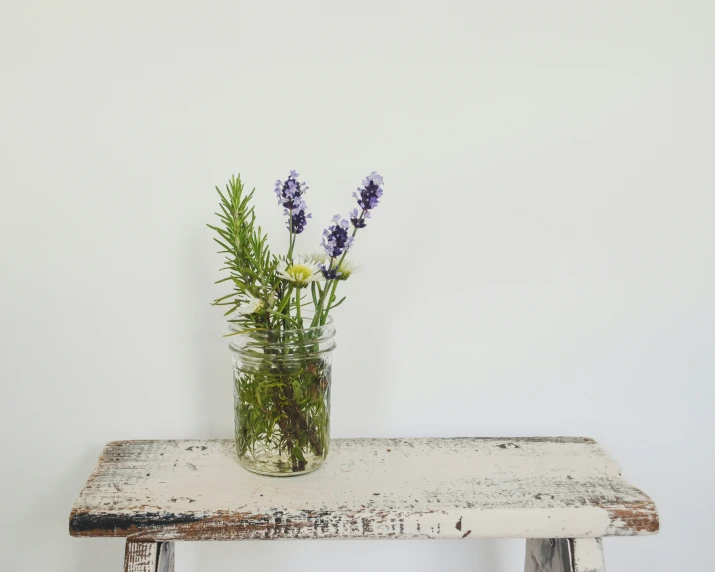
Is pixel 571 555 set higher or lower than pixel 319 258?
lower

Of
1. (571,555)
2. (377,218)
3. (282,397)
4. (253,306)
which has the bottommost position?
(571,555)

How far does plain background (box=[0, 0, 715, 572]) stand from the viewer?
3.32 feet

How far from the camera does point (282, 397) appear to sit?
824 mm

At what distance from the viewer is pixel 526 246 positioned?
1.06 metres

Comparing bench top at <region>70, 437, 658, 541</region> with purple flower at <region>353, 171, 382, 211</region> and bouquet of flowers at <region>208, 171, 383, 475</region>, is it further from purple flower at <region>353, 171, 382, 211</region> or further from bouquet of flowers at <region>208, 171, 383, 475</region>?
purple flower at <region>353, 171, 382, 211</region>

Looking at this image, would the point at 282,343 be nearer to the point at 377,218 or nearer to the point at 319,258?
the point at 319,258

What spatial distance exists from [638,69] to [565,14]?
0.46 ft

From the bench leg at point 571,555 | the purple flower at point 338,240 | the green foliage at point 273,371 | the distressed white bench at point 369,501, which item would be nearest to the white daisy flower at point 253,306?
the green foliage at point 273,371

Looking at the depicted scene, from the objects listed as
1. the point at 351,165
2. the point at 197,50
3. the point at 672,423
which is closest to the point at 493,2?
the point at 351,165

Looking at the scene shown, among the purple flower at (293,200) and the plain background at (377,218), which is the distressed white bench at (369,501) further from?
the purple flower at (293,200)

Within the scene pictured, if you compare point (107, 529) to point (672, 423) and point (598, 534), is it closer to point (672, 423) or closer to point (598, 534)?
point (598, 534)

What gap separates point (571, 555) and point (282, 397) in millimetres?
387

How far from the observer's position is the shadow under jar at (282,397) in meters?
0.83

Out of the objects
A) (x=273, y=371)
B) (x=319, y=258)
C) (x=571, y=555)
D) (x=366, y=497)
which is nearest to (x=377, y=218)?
(x=319, y=258)
